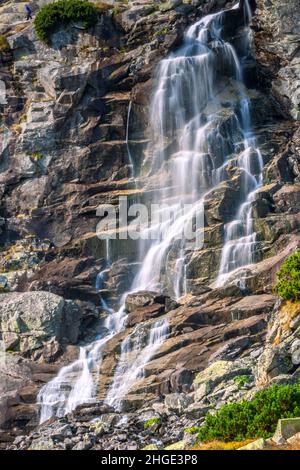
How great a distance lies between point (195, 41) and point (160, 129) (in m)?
8.63

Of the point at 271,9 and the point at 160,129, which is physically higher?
the point at 271,9

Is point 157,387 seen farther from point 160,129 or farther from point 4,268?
point 160,129

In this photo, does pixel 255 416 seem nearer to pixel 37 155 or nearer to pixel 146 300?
pixel 146 300

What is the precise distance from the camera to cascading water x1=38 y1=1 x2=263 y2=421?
43.6 m

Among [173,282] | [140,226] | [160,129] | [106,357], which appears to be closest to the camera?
[106,357]

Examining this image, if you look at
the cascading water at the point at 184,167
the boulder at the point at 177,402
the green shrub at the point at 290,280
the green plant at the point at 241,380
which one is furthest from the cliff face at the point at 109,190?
the green shrub at the point at 290,280

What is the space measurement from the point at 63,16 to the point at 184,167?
67.1 ft

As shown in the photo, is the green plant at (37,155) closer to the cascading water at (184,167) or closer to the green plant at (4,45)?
the cascading water at (184,167)

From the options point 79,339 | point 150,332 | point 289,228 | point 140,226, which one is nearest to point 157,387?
point 150,332

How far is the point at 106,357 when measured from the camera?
4394 cm

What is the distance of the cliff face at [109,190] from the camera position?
4197 cm

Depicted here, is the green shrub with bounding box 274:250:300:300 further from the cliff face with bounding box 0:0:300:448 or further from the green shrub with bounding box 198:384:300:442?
the green shrub with bounding box 198:384:300:442

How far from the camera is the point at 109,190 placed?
5934 cm

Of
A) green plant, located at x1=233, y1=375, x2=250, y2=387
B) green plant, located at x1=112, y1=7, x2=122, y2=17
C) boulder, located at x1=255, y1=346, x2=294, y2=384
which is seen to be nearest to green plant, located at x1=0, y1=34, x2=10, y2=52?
green plant, located at x1=112, y1=7, x2=122, y2=17
